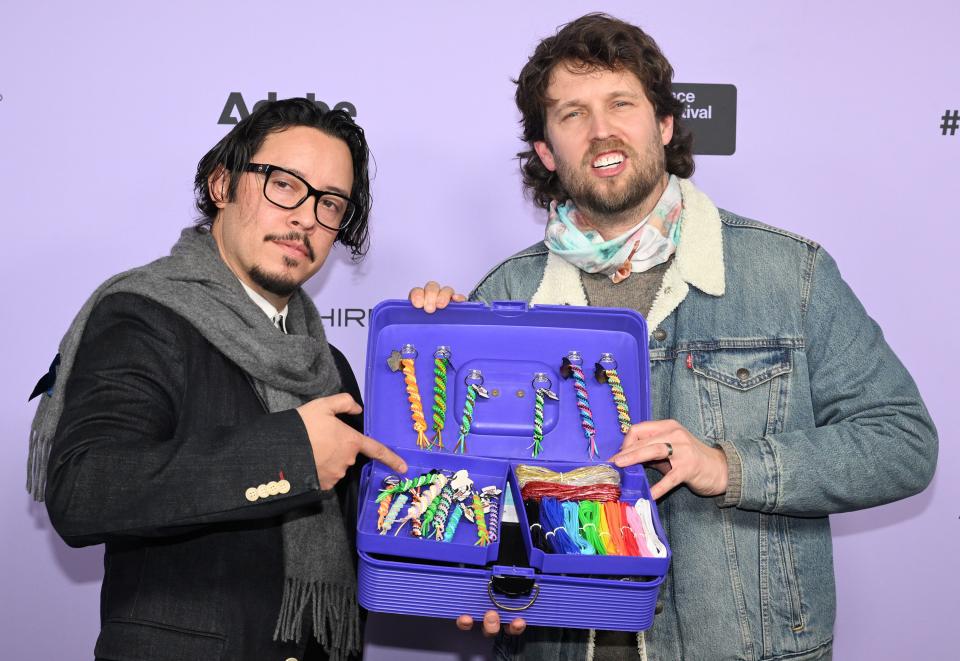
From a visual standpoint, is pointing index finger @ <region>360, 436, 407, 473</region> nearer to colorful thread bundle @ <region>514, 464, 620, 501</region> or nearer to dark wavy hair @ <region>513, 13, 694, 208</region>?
colorful thread bundle @ <region>514, 464, 620, 501</region>

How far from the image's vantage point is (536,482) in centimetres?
151

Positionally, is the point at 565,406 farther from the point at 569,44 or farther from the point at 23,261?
the point at 23,261

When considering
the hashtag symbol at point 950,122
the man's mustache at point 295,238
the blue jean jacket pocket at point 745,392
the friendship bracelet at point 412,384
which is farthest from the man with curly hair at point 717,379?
the hashtag symbol at point 950,122

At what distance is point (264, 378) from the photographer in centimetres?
148

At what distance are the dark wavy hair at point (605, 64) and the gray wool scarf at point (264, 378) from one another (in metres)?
0.78

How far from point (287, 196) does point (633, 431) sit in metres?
0.81

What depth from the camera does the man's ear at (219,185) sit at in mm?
1655

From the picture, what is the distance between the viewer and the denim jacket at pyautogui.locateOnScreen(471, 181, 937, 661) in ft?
4.97

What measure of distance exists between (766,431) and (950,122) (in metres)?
1.23

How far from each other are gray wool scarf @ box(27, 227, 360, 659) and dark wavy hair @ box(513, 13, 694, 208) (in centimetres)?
78

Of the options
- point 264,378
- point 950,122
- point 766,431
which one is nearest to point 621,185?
point 766,431

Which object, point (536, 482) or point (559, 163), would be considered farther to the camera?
point (559, 163)

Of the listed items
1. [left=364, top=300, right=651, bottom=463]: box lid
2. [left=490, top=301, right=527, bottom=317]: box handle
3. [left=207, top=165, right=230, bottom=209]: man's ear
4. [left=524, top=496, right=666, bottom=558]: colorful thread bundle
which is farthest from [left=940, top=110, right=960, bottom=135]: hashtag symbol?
[left=207, top=165, right=230, bottom=209]: man's ear

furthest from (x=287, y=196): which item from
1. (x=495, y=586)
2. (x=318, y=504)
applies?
(x=495, y=586)
